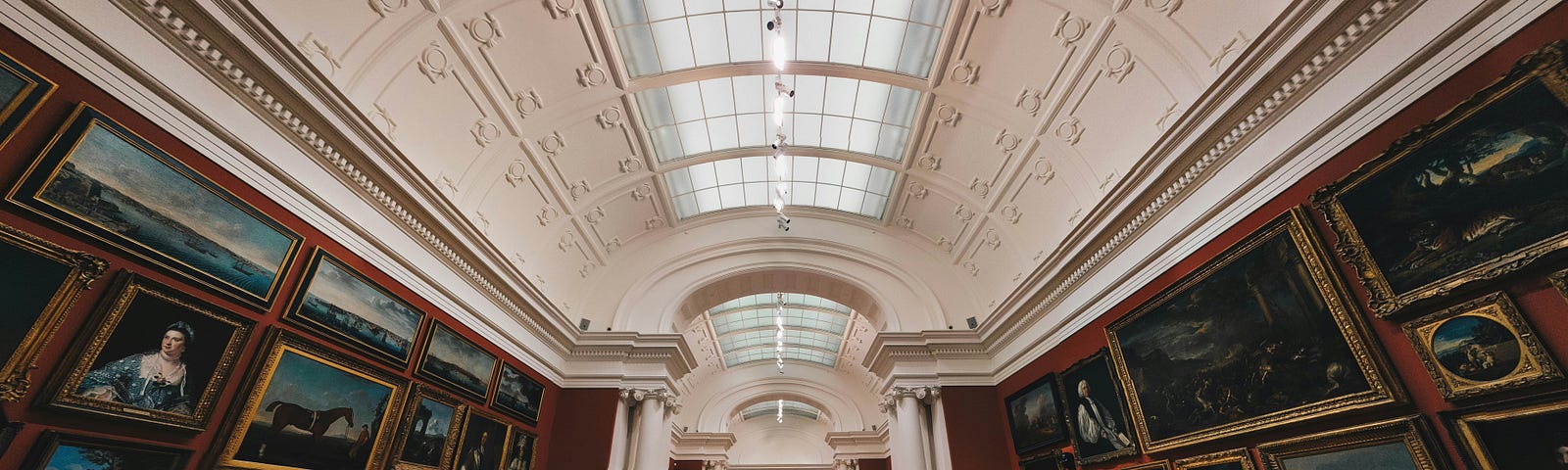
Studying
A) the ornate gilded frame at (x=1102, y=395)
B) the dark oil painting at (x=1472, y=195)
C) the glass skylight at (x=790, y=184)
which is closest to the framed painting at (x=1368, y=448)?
the dark oil painting at (x=1472, y=195)

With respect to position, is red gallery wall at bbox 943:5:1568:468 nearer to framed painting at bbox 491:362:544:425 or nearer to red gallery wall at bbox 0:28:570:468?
red gallery wall at bbox 0:28:570:468

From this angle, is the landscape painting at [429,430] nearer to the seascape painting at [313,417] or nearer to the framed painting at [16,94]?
the seascape painting at [313,417]

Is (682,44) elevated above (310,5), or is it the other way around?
(682,44)

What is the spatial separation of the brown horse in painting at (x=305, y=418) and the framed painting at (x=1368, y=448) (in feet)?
34.3

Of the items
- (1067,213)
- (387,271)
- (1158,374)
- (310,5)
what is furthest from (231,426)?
(1067,213)

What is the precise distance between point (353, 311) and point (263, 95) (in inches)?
109

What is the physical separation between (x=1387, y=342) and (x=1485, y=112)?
1.94 metres

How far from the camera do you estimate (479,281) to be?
991cm

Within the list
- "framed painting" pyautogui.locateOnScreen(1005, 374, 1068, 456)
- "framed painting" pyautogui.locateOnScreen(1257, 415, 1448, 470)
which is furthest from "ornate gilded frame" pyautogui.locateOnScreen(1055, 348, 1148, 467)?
"framed painting" pyautogui.locateOnScreen(1257, 415, 1448, 470)

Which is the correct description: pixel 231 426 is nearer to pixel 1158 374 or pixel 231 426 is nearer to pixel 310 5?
pixel 310 5

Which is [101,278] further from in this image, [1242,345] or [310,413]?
[1242,345]

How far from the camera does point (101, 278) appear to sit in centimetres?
430

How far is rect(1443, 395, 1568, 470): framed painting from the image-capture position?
3559 millimetres

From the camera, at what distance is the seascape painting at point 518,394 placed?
10594 mm
